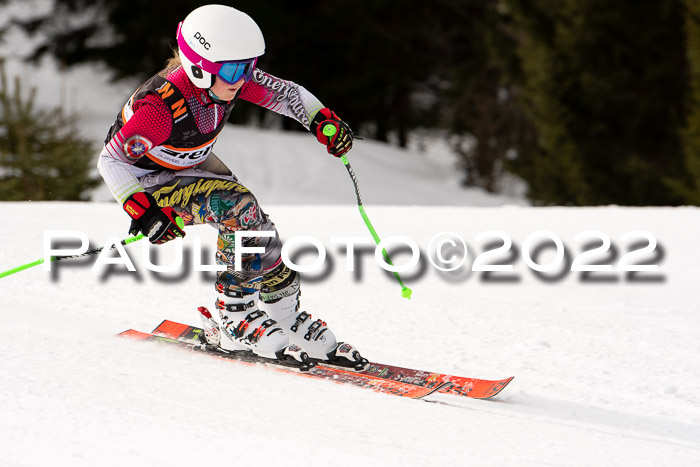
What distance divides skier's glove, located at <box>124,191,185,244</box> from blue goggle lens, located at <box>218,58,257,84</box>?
2.08 feet

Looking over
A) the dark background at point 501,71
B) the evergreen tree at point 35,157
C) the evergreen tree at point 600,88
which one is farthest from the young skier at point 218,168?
the evergreen tree at point 600,88

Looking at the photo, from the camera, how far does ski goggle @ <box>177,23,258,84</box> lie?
362 cm

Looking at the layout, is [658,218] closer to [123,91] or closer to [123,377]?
[123,377]

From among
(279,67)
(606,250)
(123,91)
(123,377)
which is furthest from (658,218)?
(123,91)

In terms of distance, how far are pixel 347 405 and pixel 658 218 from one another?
18.0 feet

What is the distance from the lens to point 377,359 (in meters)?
4.37

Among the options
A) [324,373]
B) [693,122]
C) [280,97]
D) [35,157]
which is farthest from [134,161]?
[693,122]

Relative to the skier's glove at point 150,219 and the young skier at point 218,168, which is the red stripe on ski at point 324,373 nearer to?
the young skier at point 218,168

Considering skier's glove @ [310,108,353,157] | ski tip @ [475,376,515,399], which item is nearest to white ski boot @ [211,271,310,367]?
skier's glove @ [310,108,353,157]

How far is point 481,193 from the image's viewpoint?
63.6ft

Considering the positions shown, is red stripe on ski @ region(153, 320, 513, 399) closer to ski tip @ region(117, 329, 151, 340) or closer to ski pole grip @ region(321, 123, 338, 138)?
ski tip @ region(117, 329, 151, 340)

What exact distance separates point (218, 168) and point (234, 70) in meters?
0.58

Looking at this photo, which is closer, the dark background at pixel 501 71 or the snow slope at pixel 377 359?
the snow slope at pixel 377 359

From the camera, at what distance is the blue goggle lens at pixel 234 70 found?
3.64 meters
